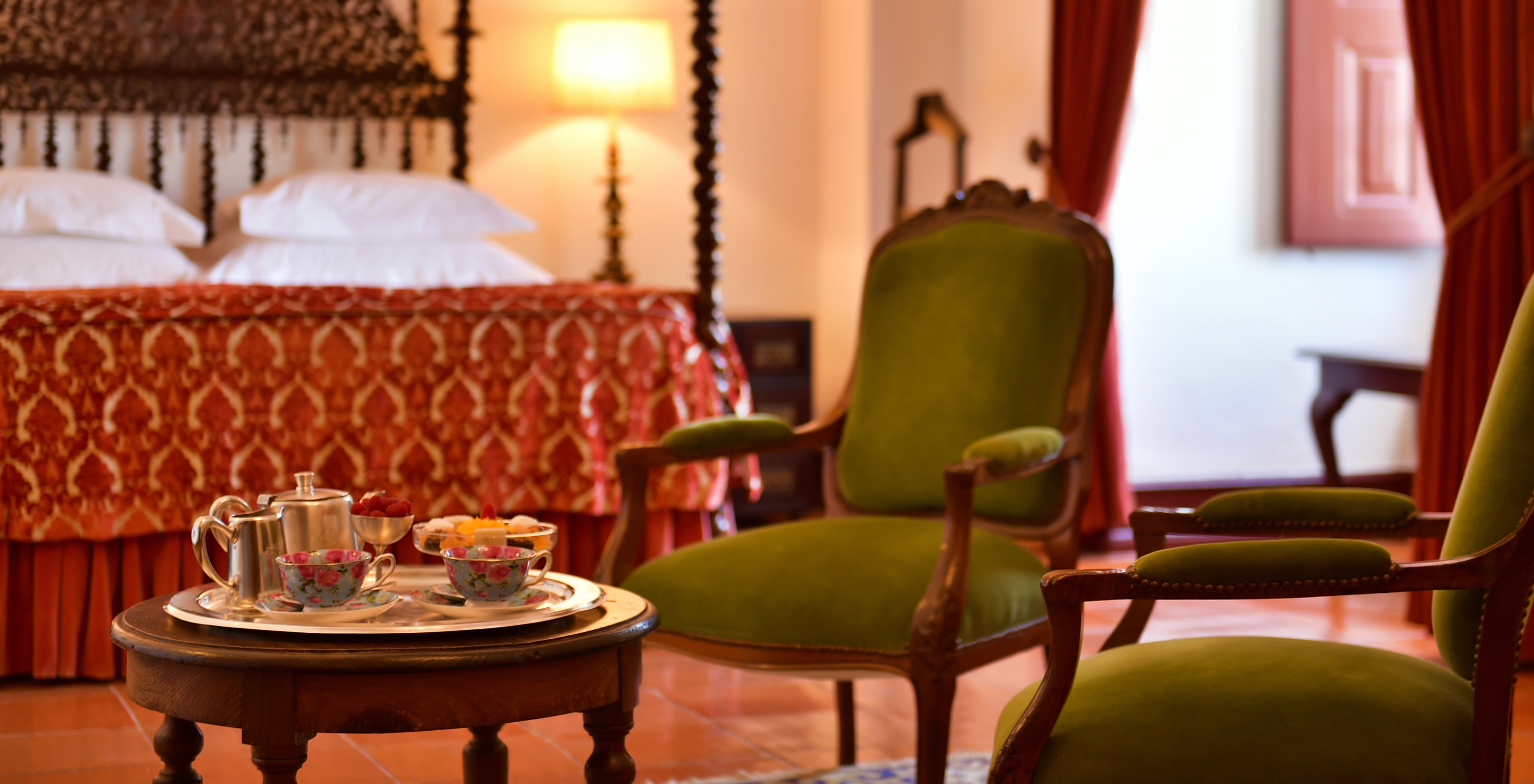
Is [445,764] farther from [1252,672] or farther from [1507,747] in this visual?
[1507,747]

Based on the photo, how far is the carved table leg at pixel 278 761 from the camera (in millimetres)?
1367

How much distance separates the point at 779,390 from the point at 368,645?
124 inches

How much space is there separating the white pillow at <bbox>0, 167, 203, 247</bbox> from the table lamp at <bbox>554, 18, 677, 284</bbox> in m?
1.22

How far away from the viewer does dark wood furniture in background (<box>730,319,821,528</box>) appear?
448cm

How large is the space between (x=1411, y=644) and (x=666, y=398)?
1.71m

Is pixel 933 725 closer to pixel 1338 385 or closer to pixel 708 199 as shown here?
pixel 708 199

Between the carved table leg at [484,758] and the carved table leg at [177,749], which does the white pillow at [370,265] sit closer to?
the carved table leg at [484,758]

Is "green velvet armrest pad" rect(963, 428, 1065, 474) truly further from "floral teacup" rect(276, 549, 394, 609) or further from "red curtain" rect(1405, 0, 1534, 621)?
"red curtain" rect(1405, 0, 1534, 621)

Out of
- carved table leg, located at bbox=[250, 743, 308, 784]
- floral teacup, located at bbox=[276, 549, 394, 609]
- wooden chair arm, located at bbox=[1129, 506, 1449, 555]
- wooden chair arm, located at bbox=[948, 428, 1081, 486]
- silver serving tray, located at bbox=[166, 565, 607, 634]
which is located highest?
wooden chair arm, located at bbox=[948, 428, 1081, 486]

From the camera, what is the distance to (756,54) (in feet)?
16.9

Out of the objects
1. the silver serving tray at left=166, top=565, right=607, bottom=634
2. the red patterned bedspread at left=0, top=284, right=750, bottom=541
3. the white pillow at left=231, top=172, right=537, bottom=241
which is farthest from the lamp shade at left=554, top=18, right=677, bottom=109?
the silver serving tray at left=166, top=565, right=607, bottom=634

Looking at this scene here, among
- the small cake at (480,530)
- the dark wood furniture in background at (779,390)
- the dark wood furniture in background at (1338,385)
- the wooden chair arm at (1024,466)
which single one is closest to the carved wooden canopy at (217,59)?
the dark wood furniture in background at (779,390)

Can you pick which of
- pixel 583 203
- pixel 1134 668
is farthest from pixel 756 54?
pixel 1134 668

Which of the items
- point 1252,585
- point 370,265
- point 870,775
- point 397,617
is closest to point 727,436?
point 870,775
